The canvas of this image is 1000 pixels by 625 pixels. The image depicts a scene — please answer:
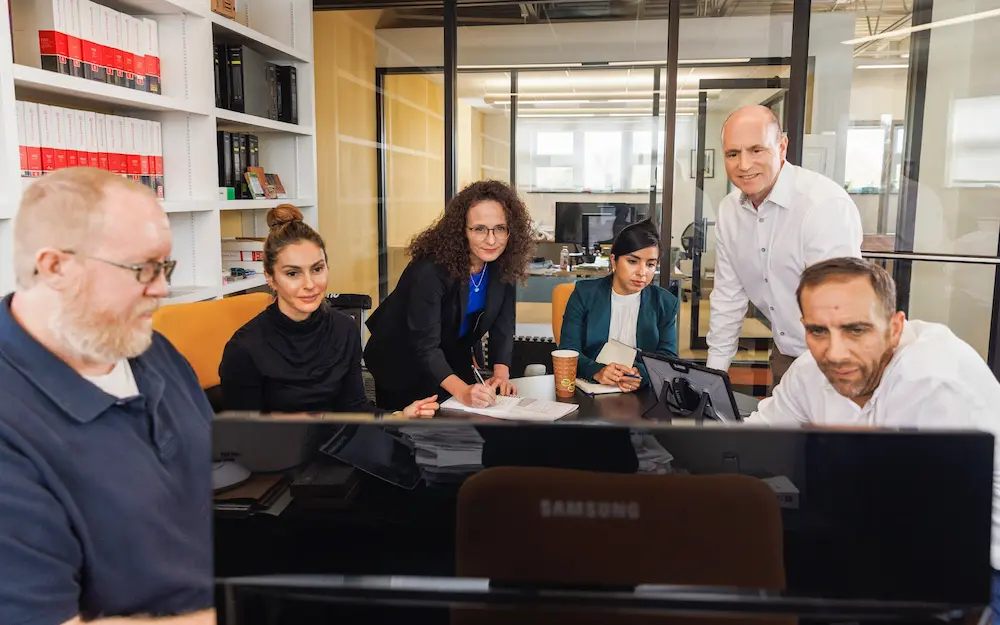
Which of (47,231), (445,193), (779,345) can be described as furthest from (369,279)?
(47,231)

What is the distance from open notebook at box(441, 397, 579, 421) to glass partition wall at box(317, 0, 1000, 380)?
2662mm

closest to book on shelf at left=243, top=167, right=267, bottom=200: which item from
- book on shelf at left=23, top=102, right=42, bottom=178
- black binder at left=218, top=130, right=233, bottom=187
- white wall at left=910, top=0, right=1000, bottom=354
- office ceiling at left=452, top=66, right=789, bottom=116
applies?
black binder at left=218, top=130, right=233, bottom=187

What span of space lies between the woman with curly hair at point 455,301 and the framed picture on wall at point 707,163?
7.33ft

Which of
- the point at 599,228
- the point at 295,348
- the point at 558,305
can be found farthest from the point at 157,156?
the point at 599,228

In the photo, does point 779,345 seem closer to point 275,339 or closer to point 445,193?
point 275,339

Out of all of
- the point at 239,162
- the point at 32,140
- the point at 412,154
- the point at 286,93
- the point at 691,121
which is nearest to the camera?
the point at 32,140

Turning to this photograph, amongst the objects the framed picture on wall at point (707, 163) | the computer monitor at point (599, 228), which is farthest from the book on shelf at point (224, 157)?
the framed picture on wall at point (707, 163)

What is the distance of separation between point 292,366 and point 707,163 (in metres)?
3.34

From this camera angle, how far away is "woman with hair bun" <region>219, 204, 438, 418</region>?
6.44 feet

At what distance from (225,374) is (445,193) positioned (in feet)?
9.68

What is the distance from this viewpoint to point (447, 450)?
1.94 ft

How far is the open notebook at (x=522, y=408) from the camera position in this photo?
201 centimetres

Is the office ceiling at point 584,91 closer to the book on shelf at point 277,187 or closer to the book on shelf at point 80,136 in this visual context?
the book on shelf at point 277,187

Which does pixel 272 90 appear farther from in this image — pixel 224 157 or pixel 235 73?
pixel 224 157
